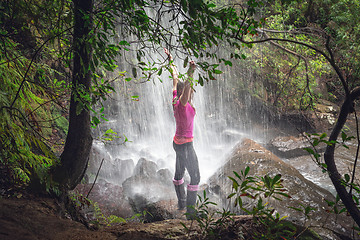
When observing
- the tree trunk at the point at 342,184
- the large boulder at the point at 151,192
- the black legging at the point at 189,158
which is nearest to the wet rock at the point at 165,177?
the large boulder at the point at 151,192

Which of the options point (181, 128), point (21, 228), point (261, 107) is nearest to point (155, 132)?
point (261, 107)

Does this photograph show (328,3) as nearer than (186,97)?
No

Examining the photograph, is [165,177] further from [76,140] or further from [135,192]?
[76,140]

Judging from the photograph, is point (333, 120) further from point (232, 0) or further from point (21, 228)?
point (21, 228)

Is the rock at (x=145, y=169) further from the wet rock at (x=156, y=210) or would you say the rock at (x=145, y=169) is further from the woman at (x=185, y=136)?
the woman at (x=185, y=136)

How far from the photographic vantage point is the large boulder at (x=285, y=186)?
4527 mm

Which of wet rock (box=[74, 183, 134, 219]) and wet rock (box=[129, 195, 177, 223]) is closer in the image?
wet rock (box=[129, 195, 177, 223])

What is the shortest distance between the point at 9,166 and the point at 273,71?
39.1 ft

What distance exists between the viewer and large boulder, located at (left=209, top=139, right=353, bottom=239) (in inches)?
178

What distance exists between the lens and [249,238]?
2051 mm

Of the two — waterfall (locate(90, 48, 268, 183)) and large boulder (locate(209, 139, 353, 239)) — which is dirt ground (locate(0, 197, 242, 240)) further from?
waterfall (locate(90, 48, 268, 183))

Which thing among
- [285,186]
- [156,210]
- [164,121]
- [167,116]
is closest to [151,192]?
[156,210]

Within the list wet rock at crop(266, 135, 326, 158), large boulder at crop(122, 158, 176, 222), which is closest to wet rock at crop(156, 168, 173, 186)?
large boulder at crop(122, 158, 176, 222)

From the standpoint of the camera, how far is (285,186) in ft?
17.5
